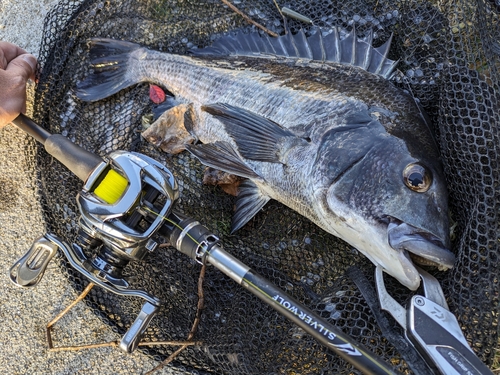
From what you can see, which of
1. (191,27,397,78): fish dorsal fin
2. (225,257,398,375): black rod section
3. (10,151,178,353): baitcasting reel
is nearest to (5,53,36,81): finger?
(191,27,397,78): fish dorsal fin

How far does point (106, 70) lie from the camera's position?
2.65 metres

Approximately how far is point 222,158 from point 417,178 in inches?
38.1

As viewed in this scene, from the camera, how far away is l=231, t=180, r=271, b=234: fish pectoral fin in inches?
88.8

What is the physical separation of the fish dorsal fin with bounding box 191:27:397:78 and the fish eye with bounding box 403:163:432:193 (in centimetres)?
68

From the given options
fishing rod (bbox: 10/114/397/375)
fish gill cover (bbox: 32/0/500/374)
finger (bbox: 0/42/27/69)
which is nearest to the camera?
fishing rod (bbox: 10/114/397/375)

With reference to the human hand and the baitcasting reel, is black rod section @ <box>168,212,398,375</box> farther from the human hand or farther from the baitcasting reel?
the human hand

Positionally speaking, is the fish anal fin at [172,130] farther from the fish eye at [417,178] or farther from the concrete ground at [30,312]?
the fish eye at [417,178]

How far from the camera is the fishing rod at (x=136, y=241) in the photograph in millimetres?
1502

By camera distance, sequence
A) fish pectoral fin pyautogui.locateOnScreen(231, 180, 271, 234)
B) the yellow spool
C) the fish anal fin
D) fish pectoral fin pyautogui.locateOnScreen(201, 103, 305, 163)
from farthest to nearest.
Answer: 1. the fish anal fin
2. fish pectoral fin pyautogui.locateOnScreen(231, 180, 271, 234)
3. fish pectoral fin pyautogui.locateOnScreen(201, 103, 305, 163)
4. the yellow spool

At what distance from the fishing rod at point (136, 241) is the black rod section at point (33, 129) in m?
0.56

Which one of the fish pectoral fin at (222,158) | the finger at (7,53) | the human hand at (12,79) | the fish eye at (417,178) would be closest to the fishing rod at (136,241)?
the fish pectoral fin at (222,158)

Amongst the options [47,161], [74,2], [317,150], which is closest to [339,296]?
[317,150]

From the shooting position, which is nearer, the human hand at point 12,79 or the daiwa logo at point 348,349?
the daiwa logo at point 348,349

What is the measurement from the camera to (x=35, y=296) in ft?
9.21
